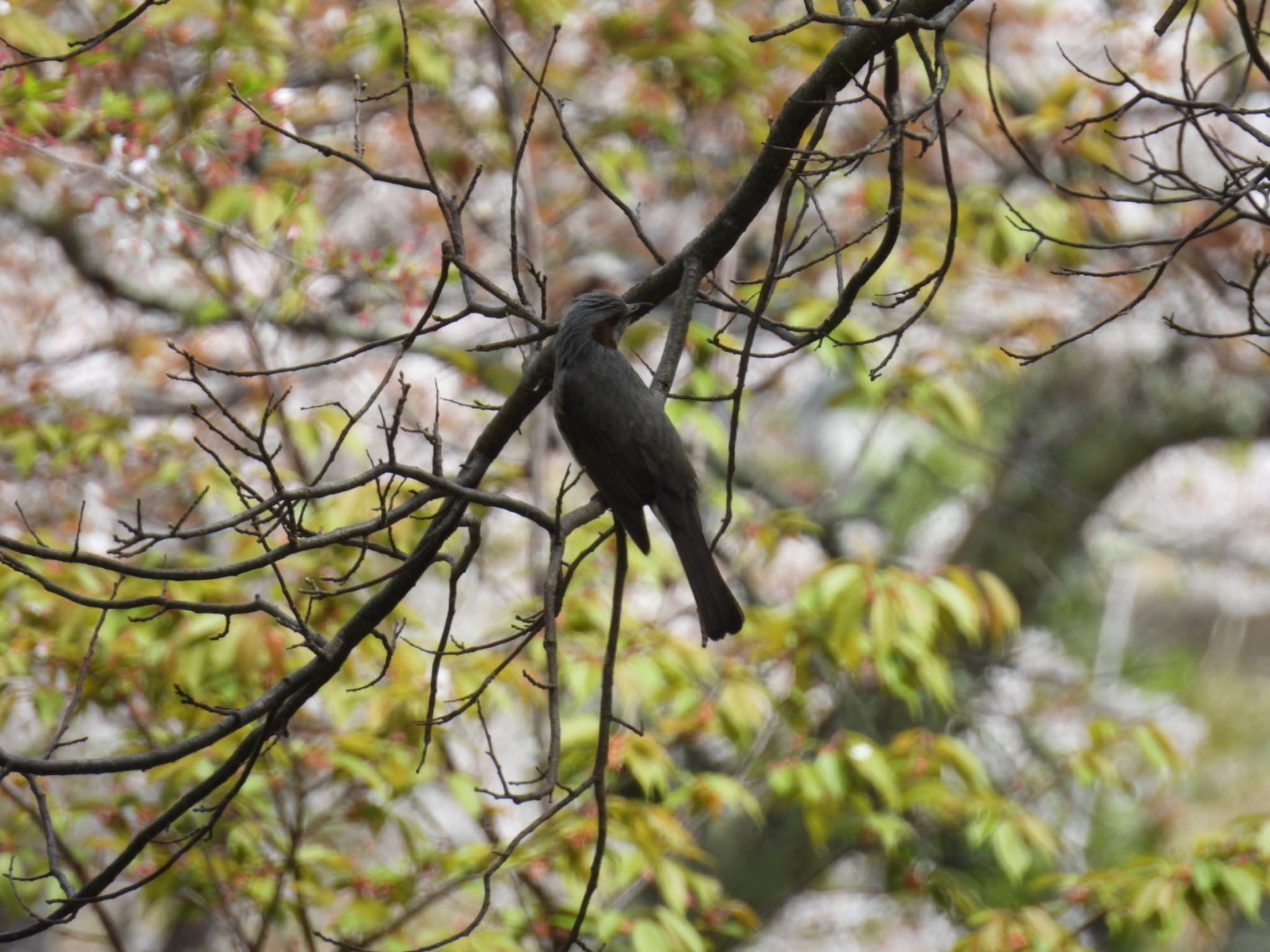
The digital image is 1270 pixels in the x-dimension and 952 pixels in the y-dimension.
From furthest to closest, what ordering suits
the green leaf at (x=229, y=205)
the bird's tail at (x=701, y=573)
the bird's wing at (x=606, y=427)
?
1. the green leaf at (x=229, y=205)
2. the bird's wing at (x=606, y=427)
3. the bird's tail at (x=701, y=573)

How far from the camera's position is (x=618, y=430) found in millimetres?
3492

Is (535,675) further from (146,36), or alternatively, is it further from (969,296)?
(969,296)

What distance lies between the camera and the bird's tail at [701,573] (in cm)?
308

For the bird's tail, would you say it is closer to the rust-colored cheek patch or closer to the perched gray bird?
the perched gray bird

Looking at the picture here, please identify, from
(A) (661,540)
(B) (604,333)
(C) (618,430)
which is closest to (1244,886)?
(C) (618,430)

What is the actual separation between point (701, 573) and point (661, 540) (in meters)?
2.42

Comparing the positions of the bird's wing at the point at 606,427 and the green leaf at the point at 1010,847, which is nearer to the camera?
the bird's wing at the point at 606,427

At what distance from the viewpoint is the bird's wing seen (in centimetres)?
344

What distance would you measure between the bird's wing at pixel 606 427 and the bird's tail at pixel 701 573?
11 centimetres

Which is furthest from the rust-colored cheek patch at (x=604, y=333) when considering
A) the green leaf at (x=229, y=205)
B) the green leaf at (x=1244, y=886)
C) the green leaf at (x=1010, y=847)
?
the green leaf at (x=1244, y=886)

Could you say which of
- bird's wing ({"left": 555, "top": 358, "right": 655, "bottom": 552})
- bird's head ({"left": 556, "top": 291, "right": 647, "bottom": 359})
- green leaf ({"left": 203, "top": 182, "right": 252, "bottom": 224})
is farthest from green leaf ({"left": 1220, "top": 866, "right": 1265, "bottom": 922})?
green leaf ({"left": 203, "top": 182, "right": 252, "bottom": 224})

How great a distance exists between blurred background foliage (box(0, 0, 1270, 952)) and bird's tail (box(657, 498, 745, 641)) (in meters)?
0.68

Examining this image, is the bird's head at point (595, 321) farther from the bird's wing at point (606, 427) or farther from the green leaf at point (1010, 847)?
the green leaf at point (1010, 847)

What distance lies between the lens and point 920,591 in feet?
14.0
